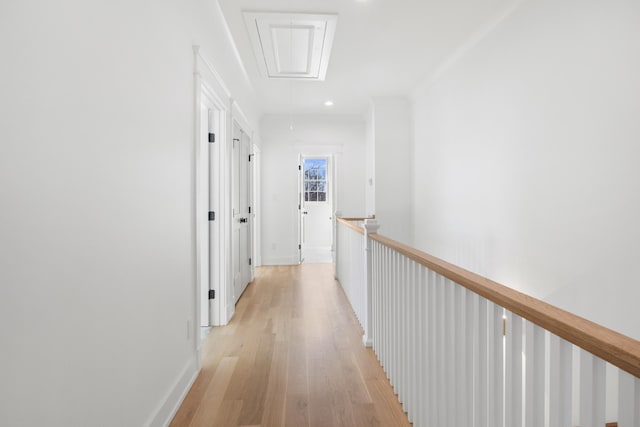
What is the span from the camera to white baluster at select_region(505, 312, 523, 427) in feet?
2.92

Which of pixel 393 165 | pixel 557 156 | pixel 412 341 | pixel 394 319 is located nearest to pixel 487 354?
pixel 412 341

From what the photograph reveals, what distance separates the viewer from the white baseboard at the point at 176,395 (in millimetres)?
1650

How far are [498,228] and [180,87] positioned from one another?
2829 millimetres

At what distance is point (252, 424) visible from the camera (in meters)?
1.75

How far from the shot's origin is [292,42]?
341cm

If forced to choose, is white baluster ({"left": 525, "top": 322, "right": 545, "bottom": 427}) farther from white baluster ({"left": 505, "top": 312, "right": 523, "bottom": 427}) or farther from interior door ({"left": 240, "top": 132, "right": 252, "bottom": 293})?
interior door ({"left": 240, "top": 132, "right": 252, "bottom": 293})

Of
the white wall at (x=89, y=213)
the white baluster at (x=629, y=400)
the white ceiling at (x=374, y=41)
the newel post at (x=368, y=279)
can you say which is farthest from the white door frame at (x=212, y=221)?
the white baluster at (x=629, y=400)

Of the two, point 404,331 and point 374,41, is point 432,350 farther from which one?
point 374,41

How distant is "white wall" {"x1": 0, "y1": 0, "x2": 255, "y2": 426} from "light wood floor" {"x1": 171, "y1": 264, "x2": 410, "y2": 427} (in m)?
0.30

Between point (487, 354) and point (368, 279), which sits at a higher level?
point (487, 354)

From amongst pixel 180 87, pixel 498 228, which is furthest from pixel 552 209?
pixel 180 87

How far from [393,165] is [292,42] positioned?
2.69 metres

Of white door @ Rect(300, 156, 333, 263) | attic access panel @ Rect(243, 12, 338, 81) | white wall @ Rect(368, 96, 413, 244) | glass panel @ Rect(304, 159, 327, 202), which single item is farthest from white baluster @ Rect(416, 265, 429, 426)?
glass panel @ Rect(304, 159, 327, 202)

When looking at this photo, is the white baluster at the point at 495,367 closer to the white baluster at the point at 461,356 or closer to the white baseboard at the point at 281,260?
the white baluster at the point at 461,356
